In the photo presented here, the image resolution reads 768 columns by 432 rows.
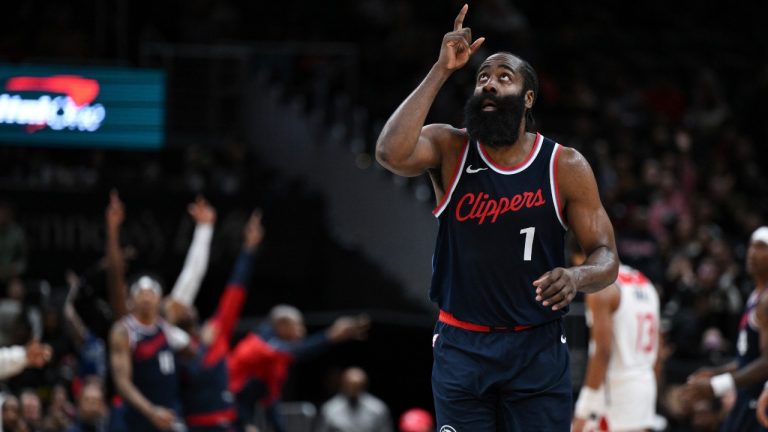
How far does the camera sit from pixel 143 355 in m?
9.96

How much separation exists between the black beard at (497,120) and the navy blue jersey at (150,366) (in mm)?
4818

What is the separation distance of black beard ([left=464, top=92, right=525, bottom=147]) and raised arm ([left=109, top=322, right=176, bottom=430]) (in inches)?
178

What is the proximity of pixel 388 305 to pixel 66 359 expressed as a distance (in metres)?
4.67

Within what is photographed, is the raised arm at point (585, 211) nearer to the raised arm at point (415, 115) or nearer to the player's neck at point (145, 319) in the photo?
the raised arm at point (415, 115)

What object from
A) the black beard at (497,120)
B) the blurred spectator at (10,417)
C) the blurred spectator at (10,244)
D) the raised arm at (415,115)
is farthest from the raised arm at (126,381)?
the blurred spectator at (10,244)

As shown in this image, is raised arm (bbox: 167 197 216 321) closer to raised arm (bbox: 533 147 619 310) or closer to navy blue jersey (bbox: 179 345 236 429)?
navy blue jersey (bbox: 179 345 236 429)

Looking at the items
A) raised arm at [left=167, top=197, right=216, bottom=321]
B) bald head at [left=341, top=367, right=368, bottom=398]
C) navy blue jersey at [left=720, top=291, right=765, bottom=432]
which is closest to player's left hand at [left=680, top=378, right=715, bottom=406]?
navy blue jersey at [left=720, top=291, right=765, bottom=432]

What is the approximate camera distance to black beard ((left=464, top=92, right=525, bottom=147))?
5738 mm

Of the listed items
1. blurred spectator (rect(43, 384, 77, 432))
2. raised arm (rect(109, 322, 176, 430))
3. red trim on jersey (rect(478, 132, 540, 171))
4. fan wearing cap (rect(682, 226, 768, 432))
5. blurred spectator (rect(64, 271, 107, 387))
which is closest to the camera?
red trim on jersey (rect(478, 132, 540, 171))

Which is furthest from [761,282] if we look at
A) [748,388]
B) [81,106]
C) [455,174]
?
[81,106]

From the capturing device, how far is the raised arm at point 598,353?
27.1 ft

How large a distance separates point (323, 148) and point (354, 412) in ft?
16.9

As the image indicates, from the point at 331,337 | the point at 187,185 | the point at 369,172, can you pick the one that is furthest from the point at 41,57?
the point at 331,337

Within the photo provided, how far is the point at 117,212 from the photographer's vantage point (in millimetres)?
10562
